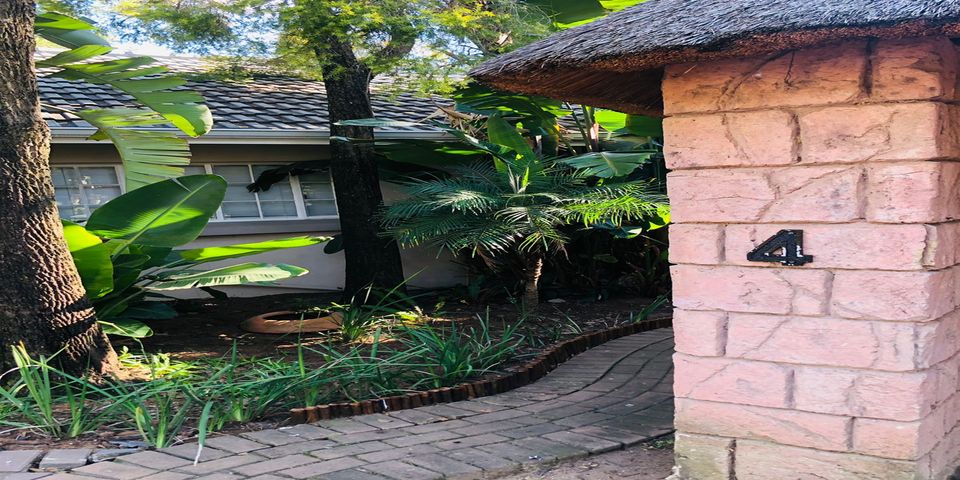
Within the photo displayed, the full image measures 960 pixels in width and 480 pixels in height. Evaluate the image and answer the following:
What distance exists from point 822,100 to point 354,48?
5872 mm

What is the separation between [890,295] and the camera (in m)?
3.31

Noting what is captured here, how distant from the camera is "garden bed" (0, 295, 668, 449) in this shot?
15.2 feet

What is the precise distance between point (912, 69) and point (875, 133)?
0.27 metres

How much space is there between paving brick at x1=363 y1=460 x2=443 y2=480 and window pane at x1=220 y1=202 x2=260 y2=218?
654 cm

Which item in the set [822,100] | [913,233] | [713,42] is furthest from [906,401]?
[713,42]

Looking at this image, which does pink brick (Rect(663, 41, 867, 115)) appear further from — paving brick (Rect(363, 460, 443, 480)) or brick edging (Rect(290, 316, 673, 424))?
brick edging (Rect(290, 316, 673, 424))

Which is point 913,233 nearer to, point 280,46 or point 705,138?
point 705,138

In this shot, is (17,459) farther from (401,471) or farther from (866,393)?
(866,393)

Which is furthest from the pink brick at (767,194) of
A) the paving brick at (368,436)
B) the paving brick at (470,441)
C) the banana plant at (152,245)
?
the banana plant at (152,245)

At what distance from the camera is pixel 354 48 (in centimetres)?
848

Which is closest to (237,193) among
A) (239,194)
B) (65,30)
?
(239,194)

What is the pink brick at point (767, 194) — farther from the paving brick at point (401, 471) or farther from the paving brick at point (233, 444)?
the paving brick at point (233, 444)

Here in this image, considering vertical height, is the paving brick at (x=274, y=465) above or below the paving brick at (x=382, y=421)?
above

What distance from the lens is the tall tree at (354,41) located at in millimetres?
7977
